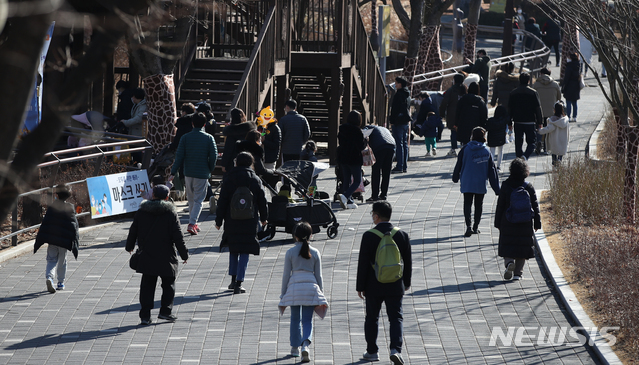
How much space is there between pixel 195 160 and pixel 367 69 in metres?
9.11

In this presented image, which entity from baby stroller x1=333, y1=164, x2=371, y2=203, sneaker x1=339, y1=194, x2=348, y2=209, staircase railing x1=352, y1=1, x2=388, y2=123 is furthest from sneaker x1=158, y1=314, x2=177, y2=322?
staircase railing x1=352, y1=1, x2=388, y2=123

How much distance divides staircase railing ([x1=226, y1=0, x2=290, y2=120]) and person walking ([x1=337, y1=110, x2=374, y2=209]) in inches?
88.5

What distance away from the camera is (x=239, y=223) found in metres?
8.87

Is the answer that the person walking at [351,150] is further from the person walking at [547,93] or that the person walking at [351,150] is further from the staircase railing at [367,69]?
the person walking at [547,93]

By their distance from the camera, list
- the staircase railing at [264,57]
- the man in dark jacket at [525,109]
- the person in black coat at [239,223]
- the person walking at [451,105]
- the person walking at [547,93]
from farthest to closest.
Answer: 1. the person walking at [547,93]
2. the person walking at [451,105]
3. the man in dark jacket at [525,109]
4. the staircase railing at [264,57]
5. the person in black coat at [239,223]

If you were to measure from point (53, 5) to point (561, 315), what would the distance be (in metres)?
6.81

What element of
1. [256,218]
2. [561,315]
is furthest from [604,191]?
[256,218]

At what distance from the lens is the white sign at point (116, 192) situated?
39.1ft

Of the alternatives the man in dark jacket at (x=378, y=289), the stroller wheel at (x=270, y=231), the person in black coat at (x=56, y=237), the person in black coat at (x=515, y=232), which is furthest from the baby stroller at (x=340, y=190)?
the man in dark jacket at (x=378, y=289)

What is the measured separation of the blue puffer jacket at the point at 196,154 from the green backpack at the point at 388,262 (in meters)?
5.21

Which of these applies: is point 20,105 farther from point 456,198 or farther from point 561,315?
point 456,198

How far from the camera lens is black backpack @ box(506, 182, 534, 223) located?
936cm

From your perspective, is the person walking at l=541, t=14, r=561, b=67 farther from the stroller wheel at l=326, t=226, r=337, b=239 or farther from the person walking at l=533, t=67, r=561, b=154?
the stroller wheel at l=326, t=226, r=337, b=239

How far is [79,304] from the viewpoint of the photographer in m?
8.52
